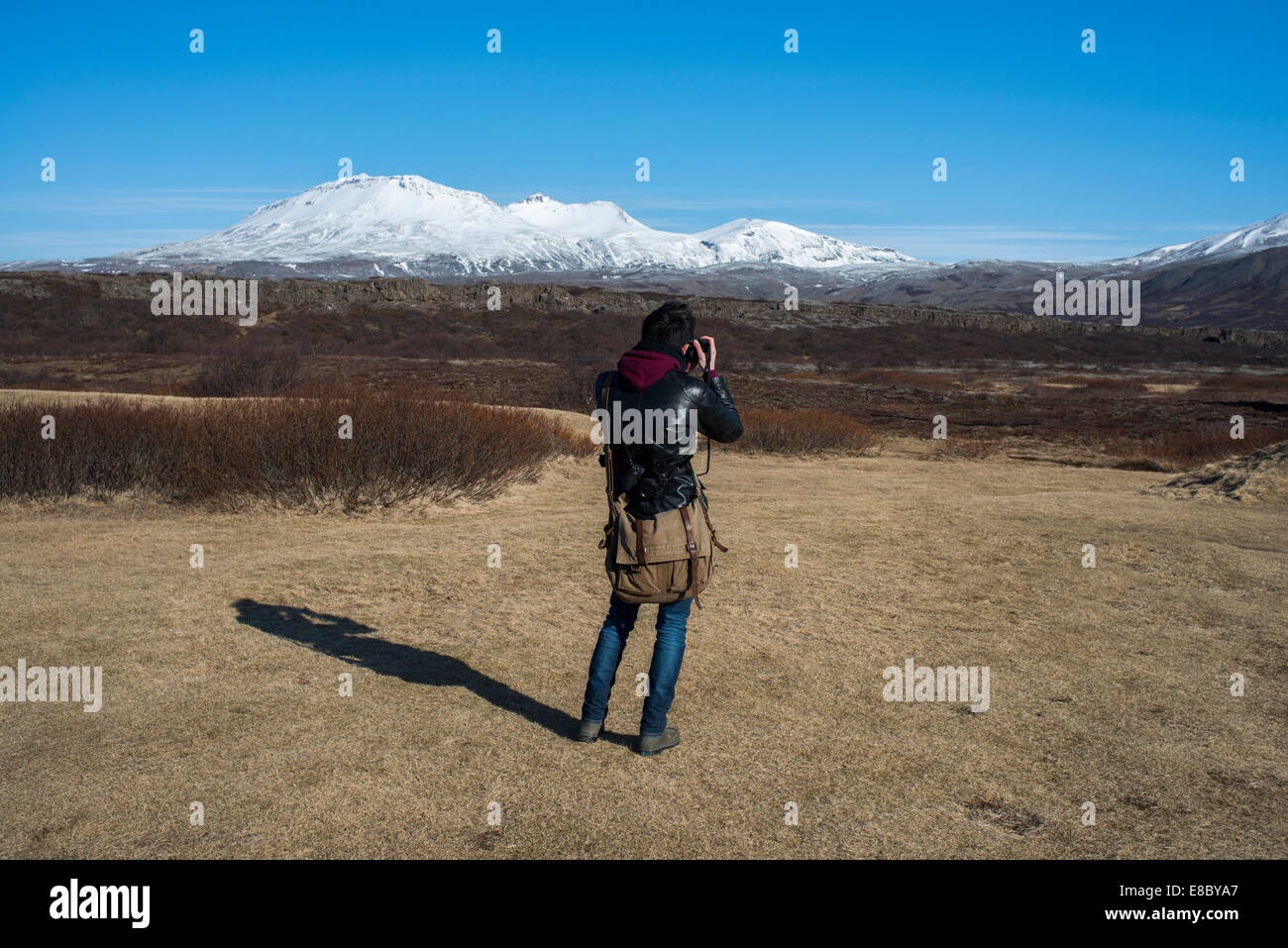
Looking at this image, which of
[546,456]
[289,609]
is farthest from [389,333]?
[289,609]

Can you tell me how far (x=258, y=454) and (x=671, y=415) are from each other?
8175 millimetres

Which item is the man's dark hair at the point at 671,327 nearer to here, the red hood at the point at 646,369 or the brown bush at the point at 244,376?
the red hood at the point at 646,369

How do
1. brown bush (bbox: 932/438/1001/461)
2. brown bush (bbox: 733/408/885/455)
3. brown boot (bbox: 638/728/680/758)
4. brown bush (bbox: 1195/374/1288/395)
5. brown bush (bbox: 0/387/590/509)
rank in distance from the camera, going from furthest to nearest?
brown bush (bbox: 1195/374/1288/395) < brown bush (bbox: 932/438/1001/461) < brown bush (bbox: 733/408/885/455) < brown bush (bbox: 0/387/590/509) < brown boot (bbox: 638/728/680/758)

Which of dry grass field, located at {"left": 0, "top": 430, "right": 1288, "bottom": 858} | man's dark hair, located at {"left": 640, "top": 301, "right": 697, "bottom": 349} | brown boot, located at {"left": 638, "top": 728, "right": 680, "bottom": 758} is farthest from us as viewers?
brown boot, located at {"left": 638, "top": 728, "right": 680, "bottom": 758}

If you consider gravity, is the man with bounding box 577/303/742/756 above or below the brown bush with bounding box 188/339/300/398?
below

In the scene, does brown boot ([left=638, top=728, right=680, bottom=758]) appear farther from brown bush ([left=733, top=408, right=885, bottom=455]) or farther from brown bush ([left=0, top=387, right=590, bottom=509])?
brown bush ([left=733, top=408, right=885, bottom=455])

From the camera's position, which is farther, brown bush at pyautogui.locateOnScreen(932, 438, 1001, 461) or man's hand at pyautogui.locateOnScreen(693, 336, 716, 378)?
brown bush at pyautogui.locateOnScreen(932, 438, 1001, 461)

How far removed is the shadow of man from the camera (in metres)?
4.65

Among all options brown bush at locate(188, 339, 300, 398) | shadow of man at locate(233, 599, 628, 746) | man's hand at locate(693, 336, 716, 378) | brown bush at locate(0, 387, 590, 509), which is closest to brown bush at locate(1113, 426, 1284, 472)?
brown bush at locate(0, 387, 590, 509)

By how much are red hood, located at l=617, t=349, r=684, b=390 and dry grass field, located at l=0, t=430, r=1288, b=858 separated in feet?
5.44

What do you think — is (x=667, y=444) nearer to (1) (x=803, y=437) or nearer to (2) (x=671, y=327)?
(2) (x=671, y=327)

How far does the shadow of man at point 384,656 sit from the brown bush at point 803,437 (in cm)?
1245

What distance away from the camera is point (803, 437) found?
1831 centimetres

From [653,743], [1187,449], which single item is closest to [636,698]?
[653,743]
